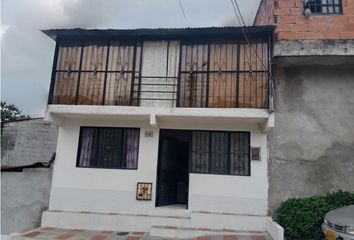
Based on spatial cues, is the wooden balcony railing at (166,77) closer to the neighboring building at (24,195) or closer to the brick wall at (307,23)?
the brick wall at (307,23)

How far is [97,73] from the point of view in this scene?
335 inches

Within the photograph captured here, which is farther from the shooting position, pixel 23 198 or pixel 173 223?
pixel 23 198

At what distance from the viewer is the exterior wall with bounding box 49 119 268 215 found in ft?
26.6

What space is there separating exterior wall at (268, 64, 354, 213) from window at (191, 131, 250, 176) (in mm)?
754

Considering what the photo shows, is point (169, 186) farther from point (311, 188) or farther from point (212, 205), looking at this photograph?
point (311, 188)

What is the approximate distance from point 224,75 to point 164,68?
1770 mm

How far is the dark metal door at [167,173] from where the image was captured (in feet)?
28.8

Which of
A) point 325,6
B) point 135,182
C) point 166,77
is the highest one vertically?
point 325,6

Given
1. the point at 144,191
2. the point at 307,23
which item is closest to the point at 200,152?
the point at 144,191

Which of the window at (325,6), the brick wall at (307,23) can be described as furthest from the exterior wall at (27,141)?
the window at (325,6)

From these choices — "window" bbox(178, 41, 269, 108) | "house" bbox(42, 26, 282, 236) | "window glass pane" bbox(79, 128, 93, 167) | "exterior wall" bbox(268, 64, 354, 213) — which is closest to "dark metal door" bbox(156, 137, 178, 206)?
"house" bbox(42, 26, 282, 236)

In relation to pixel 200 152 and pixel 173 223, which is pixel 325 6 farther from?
pixel 173 223

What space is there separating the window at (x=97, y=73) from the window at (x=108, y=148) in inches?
42.8

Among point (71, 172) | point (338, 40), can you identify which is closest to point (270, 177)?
point (338, 40)
